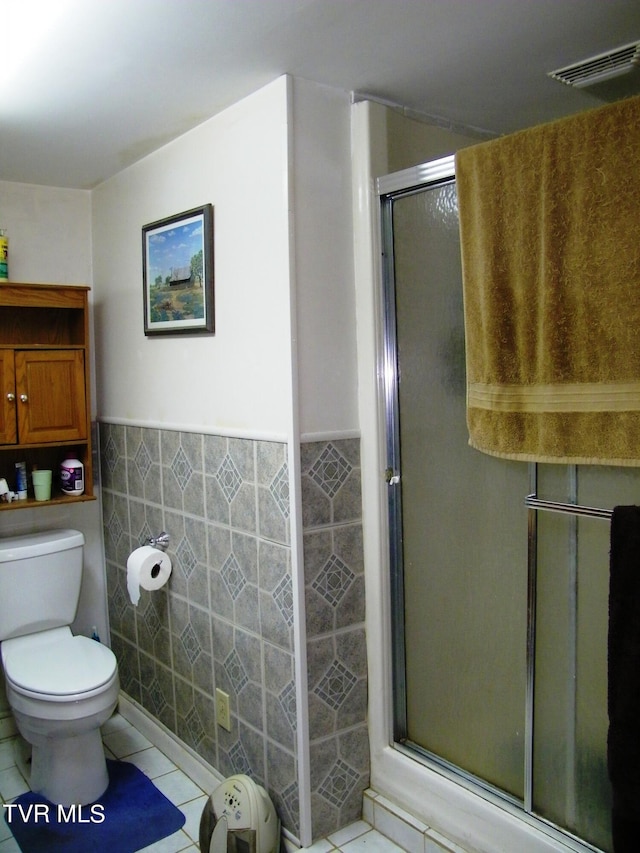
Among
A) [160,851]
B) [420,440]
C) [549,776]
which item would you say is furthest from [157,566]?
[549,776]

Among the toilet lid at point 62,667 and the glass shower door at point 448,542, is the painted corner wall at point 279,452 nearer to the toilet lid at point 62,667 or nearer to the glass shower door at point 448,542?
the glass shower door at point 448,542

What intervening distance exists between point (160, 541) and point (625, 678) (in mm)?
1596

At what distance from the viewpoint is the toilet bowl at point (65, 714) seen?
2186 mm

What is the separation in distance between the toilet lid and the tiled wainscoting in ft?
0.84

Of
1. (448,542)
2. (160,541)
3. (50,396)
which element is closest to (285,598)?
(448,542)

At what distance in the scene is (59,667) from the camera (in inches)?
92.2

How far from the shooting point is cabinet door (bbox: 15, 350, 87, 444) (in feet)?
8.34

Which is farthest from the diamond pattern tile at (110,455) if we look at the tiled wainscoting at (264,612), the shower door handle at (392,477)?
the shower door handle at (392,477)

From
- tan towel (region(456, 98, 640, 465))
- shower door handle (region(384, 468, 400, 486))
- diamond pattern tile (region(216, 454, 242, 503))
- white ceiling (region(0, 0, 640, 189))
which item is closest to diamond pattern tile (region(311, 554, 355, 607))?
shower door handle (region(384, 468, 400, 486))

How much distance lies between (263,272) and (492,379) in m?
0.72

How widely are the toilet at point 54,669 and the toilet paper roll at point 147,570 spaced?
0.25m

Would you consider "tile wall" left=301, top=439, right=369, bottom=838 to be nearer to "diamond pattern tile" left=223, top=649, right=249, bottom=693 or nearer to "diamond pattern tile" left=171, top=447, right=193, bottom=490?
"diamond pattern tile" left=223, top=649, right=249, bottom=693

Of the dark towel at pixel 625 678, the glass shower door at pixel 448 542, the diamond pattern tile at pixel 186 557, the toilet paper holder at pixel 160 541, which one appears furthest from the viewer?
the toilet paper holder at pixel 160 541

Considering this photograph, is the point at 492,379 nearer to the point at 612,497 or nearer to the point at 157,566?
the point at 612,497
